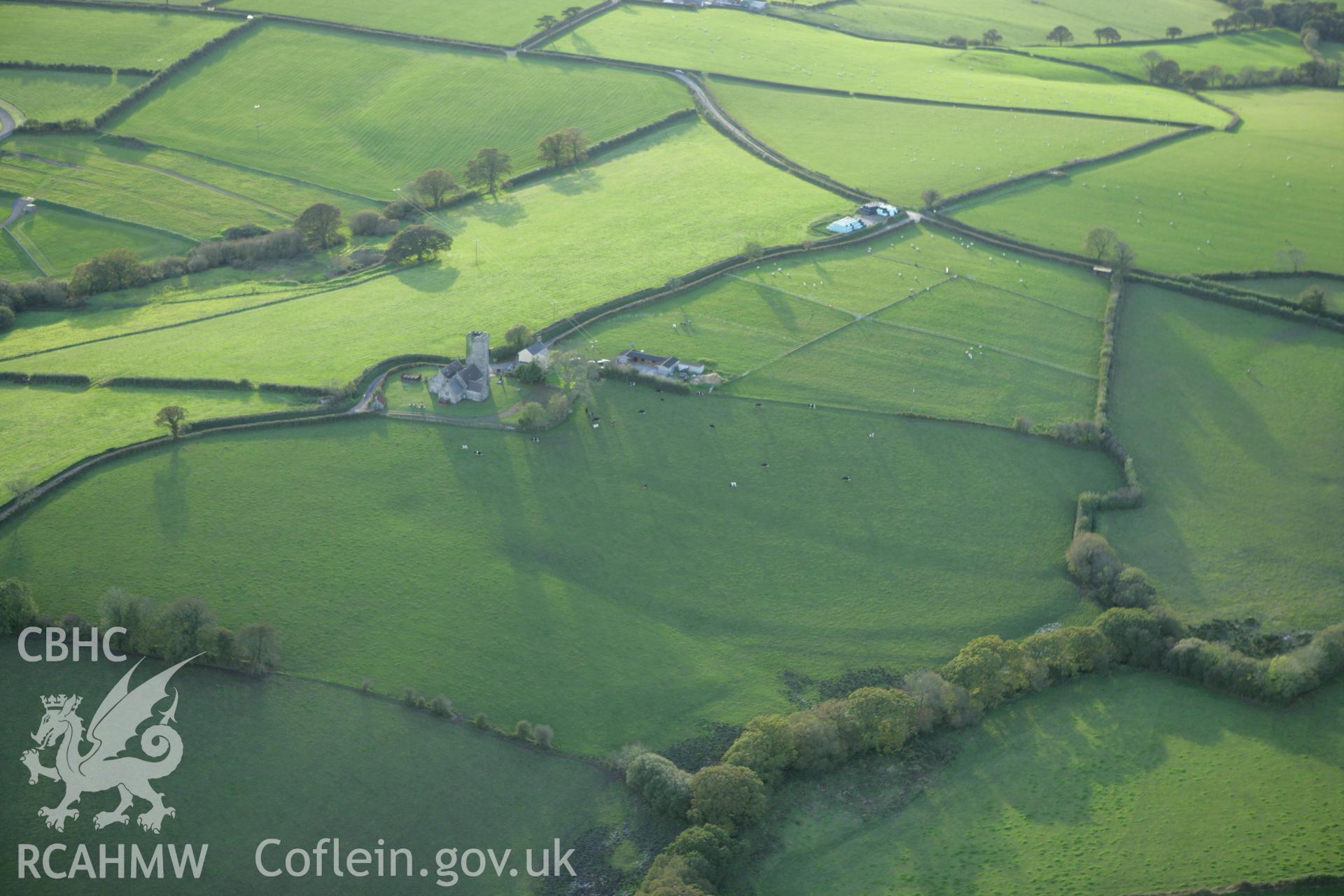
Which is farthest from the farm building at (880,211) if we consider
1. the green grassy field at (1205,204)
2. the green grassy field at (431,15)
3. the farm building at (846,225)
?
the green grassy field at (431,15)

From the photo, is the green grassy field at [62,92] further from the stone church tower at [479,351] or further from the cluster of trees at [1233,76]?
the cluster of trees at [1233,76]

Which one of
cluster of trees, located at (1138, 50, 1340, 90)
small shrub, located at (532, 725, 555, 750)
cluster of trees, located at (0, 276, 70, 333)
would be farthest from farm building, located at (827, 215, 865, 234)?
cluster of trees, located at (1138, 50, 1340, 90)

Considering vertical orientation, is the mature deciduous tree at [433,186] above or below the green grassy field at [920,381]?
above

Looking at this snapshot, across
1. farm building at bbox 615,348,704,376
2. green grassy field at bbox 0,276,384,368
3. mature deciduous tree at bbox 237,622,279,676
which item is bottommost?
mature deciduous tree at bbox 237,622,279,676

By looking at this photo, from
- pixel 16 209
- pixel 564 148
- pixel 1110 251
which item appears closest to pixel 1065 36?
pixel 1110 251

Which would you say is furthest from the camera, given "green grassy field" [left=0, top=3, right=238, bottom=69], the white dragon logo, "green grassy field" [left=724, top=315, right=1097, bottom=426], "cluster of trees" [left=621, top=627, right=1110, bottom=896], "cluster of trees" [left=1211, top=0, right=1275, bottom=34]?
"cluster of trees" [left=1211, top=0, right=1275, bottom=34]

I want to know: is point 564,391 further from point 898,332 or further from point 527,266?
point 898,332

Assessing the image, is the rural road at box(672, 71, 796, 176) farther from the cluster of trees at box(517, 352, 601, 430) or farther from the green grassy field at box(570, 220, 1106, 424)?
the cluster of trees at box(517, 352, 601, 430)
